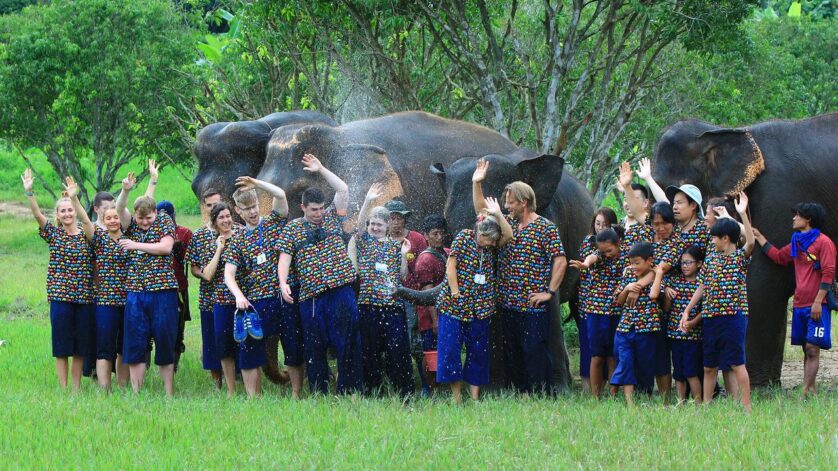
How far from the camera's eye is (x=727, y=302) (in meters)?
7.39

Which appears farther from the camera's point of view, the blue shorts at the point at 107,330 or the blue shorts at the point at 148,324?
the blue shorts at the point at 107,330

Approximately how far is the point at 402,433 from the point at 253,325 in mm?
2141

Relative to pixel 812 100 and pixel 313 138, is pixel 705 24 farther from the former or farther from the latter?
pixel 812 100

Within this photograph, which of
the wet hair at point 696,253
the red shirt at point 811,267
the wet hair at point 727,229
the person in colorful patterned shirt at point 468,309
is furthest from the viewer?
the red shirt at point 811,267

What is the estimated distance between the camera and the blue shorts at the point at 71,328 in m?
8.79

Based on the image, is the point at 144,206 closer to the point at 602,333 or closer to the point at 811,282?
the point at 602,333

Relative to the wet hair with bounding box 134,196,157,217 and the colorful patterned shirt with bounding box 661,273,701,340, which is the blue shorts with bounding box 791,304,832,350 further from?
the wet hair with bounding box 134,196,157,217

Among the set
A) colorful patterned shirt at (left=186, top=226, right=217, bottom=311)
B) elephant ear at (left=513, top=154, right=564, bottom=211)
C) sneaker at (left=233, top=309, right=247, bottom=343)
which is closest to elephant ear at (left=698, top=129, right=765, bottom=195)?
elephant ear at (left=513, top=154, right=564, bottom=211)

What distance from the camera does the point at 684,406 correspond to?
24.5 feet

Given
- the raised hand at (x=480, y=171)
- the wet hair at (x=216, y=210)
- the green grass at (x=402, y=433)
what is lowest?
the green grass at (x=402, y=433)

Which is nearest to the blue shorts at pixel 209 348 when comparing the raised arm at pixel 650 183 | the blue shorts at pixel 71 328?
the blue shorts at pixel 71 328

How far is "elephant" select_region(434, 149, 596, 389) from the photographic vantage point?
8.83 meters

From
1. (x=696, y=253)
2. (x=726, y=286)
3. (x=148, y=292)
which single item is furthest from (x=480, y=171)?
(x=148, y=292)

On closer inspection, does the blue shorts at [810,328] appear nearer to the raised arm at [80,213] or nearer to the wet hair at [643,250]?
the wet hair at [643,250]
